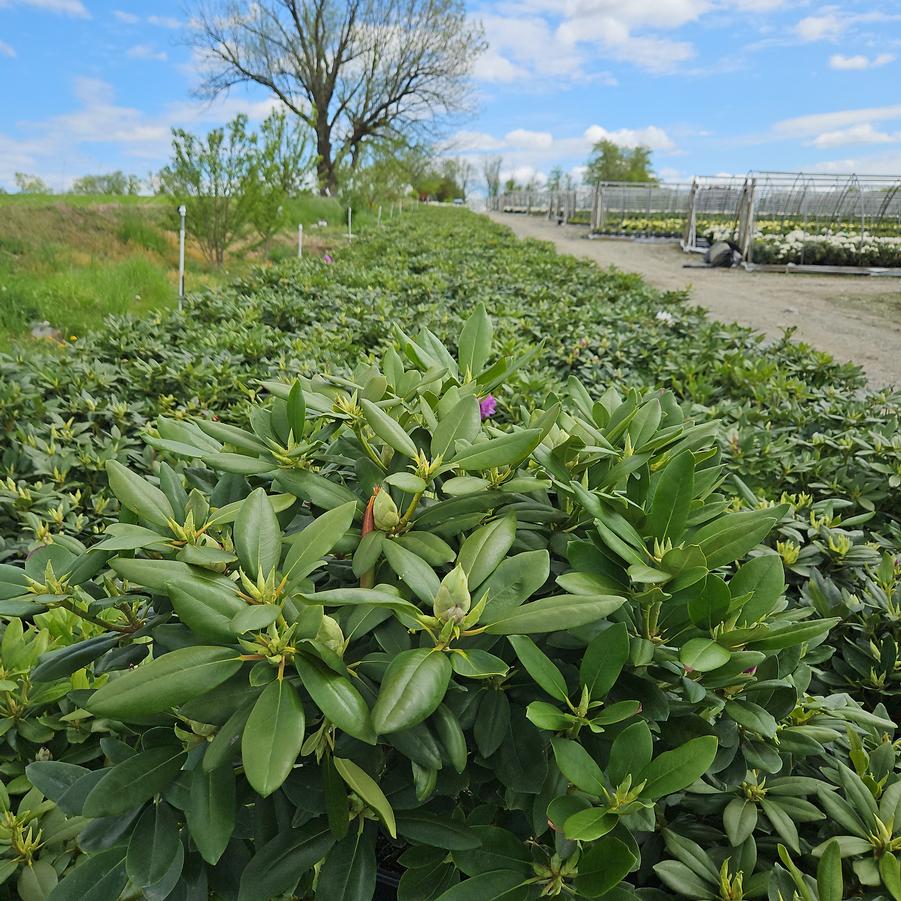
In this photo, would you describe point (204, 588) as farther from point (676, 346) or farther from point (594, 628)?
point (676, 346)

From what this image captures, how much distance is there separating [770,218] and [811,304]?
12.8 m

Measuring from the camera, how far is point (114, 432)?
228cm

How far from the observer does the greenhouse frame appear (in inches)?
566

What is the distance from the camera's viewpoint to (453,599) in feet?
Answer: 2.23

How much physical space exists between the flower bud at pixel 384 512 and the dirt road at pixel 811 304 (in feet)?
18.0

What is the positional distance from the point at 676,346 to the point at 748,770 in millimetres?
3091

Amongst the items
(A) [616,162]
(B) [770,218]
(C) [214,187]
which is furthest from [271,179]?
(A) [616,162]

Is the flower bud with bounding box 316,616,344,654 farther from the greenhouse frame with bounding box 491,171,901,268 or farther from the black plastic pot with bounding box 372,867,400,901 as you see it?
the greenhouse frame with bounding box 491,171,901,268

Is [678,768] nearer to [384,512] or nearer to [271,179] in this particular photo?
[384,512]

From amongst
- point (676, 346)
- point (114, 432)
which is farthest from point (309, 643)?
point (676, 346)

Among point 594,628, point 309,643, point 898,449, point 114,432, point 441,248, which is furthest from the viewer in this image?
point 441,248

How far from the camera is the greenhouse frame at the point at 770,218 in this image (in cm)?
Answer: 1438

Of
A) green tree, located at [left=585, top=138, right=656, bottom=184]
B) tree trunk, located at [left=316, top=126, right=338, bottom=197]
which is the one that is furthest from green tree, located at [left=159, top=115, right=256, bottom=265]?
green tree, located at [left=585, top=138, right=656, bottom=184]

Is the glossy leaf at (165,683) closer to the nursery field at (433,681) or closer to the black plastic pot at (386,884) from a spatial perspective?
the nursery field at (433,681)
